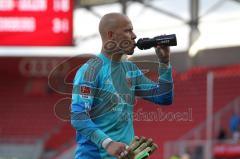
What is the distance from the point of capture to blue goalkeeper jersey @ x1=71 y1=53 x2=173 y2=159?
3.19m

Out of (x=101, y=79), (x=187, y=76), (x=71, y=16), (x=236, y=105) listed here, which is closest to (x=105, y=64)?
(x=101, y=79)

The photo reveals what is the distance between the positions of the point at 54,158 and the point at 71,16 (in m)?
5.18

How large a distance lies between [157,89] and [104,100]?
267 millimetres

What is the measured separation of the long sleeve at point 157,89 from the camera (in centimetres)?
336

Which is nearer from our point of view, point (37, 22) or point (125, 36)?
point (125, 36)

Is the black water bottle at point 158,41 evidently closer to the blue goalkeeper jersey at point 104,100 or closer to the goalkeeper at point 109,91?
the goalkeeper at point 109,91

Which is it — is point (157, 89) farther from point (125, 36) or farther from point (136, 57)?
point (136, 57)

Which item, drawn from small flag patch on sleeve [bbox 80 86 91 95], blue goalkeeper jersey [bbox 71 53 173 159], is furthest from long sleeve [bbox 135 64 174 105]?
small flag patch on sleeve [bbox 80 86 91 95]

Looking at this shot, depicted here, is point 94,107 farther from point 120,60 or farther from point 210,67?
point 210,67

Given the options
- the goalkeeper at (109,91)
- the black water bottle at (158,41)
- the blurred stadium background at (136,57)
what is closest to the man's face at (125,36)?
the goalkeeper at (109,91)

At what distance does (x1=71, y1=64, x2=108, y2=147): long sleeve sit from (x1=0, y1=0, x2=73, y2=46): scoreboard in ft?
30.9

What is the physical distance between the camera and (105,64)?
3324 millimetres

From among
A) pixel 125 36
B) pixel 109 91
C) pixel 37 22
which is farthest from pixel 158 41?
pixel 37 22

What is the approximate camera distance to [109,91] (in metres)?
3.31
